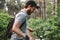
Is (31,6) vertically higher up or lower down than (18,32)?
higher up

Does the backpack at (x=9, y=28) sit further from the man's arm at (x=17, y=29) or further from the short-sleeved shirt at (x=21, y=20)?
the man's arm at (x=17, y=29)

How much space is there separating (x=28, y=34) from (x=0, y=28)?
5337 millimetres

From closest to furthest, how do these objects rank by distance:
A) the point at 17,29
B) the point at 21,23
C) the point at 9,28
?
the point at 17,29 < the point at 21,23 < the point at 9,28

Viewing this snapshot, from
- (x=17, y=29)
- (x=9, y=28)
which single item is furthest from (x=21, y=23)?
(x=9, y=28)

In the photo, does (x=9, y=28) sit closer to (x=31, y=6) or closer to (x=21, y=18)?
(x=21, y=18)

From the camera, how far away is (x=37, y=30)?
1078 centimetres

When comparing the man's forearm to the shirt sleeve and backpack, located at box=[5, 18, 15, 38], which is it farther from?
backpack, located at box=[5, 18, 15, 38]

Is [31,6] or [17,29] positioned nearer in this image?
[17,29]

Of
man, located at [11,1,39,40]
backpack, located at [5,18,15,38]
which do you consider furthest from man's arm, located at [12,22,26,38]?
backpack, located at [5,18,15,38]

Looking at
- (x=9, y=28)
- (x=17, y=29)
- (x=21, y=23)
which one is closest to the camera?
(x=17, y=29)

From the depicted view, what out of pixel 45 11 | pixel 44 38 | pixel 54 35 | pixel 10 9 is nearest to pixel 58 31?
pixel 54 35

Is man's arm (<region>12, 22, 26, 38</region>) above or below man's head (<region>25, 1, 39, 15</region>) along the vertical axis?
below

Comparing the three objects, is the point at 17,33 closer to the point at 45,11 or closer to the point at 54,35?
the point at 54,35

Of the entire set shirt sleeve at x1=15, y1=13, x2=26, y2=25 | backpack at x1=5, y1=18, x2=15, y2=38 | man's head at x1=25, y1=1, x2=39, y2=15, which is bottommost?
backpack at x1=5, y1=18, x2=15, y2=38
